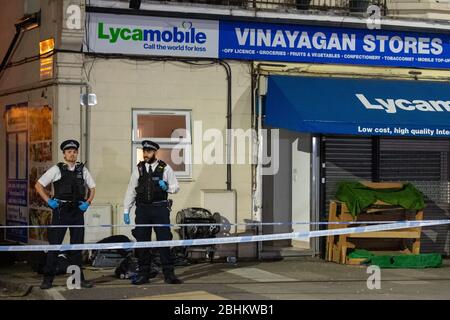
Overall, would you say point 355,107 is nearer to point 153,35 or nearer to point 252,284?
point 153,35

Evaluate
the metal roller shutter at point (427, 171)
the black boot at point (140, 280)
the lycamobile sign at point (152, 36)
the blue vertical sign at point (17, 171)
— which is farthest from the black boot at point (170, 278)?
the metal roller shutter at point (427, 171)

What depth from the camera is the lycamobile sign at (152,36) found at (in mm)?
12414

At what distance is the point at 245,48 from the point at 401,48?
2.96 meters

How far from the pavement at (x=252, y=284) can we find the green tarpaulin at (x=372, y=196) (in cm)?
103

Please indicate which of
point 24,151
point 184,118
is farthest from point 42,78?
point 184,118

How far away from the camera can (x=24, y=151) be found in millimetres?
13562

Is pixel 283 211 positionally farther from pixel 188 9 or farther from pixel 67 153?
pixel 67 153

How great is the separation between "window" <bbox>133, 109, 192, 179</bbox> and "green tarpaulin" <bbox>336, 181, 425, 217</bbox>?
262 centimetres

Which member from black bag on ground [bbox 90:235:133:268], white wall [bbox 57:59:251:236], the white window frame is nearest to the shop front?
white wall [bbox 57:59:251:236]

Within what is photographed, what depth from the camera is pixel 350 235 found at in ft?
41.9

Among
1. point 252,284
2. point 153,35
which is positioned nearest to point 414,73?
point 153,35

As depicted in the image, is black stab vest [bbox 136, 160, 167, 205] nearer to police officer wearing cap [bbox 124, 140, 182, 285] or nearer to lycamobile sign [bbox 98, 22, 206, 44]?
police officer wearing cap [bbox 124, 140, 182, 285]

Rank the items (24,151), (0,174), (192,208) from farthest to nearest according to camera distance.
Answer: (0,174) < (24,151) < (192,208)

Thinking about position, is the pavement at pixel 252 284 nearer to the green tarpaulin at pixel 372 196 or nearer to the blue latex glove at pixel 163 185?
the green tarpaulin at pixel 372 196
